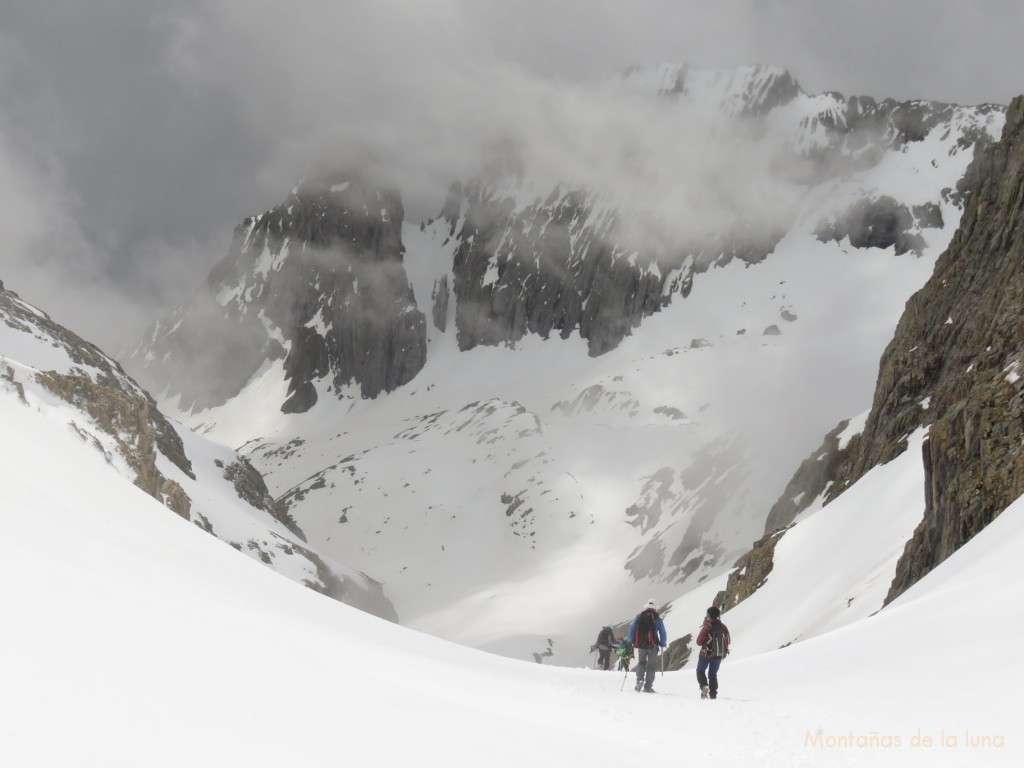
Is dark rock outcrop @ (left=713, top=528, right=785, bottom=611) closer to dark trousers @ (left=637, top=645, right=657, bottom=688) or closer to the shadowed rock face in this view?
the shadowed rock face

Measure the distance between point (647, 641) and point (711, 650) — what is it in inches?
64.0

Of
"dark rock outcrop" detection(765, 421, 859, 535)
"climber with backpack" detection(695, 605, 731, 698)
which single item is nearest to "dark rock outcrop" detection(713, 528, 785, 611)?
"dark rock outcrop" detection(765, 421, 859, 535)

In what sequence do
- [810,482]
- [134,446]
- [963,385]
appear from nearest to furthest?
[963,385], [134,446], [810,482]

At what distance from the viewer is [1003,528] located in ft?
54.4

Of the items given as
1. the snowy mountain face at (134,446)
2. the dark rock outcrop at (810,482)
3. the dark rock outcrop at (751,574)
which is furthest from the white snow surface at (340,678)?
the dark rock outcrop at (810,482)

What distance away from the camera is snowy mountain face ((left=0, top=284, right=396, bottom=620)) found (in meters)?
24.9

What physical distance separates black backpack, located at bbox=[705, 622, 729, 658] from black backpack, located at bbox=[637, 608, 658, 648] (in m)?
1.38

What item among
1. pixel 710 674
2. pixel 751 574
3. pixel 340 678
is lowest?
pixel 340 678

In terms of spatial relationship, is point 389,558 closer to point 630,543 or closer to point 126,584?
point 630,543

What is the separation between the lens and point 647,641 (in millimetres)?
15758

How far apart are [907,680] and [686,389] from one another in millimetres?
151514

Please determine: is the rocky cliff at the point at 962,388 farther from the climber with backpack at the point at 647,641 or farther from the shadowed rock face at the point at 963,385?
the climber with backpack at the point at 647,641

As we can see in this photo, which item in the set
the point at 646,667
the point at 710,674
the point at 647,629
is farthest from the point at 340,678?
the point at 646,667

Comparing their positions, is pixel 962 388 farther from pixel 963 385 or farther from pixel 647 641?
pixel 647 641
